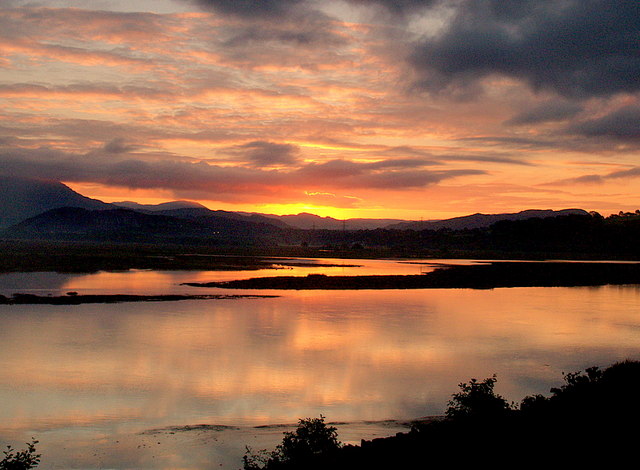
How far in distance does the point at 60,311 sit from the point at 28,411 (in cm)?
1895

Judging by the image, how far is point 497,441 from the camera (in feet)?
38.1

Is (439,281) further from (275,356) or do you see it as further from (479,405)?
(479,405)

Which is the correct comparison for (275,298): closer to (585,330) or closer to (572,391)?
(585,330)

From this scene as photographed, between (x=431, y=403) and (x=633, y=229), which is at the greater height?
(x=633, y=229)

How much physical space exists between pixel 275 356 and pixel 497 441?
12.5 m

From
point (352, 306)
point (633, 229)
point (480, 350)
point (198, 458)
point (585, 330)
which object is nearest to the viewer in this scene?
point (198, 458)

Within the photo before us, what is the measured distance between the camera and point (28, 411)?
51.3ft

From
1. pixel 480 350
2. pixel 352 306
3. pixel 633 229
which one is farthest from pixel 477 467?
pixel 633 229

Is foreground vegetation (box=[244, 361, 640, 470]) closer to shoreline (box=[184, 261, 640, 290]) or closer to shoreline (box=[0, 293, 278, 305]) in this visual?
shoreline (box=[0, 293, 278, 305])

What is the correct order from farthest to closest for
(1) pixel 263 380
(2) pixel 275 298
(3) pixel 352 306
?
(2) pixel 275 298 < (3) pixel 352 306 < (1) pixel 263 380

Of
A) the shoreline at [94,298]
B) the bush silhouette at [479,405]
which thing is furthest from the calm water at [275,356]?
the shoreline at [94,298]

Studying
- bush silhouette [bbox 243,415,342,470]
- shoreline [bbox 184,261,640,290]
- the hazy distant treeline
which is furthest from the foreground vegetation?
the hazy distant treeline

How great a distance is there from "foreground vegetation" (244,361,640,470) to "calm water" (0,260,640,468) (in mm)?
3070

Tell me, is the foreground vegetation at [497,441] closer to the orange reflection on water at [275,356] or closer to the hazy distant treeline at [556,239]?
the orange reflection on water at [275,356]
